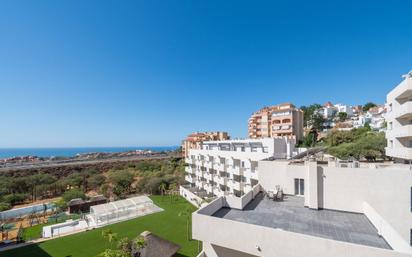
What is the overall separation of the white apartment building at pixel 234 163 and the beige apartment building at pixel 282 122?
24.7m

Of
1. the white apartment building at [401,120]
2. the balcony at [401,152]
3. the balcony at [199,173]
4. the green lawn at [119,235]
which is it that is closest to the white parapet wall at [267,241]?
the green lawn at [119,235]

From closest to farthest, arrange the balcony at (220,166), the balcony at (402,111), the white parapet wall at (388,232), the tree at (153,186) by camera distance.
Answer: the white parapet wall at (388,232)
the balcony at (402,111)
the balcony at (220,166)
the tree at (153,186)

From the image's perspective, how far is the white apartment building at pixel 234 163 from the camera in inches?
A: 987

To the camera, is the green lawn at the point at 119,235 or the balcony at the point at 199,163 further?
the balcony at the point at 199,163

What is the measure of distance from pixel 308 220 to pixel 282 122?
159ft

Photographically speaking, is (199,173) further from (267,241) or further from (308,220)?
(267,241)

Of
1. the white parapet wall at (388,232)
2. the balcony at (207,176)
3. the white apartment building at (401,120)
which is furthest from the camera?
the balcony at (207,176)

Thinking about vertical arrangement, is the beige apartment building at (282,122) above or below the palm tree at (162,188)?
above

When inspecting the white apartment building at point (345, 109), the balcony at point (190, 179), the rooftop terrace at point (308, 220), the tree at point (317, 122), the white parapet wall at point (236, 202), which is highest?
the white apartment building at point (345, 109)

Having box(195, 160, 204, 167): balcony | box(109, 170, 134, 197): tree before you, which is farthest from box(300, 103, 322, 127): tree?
box(109, 170, 134, 197): tree

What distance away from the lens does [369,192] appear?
1137cm

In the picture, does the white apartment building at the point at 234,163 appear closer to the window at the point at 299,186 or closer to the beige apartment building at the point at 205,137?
the window at the point at 299,186

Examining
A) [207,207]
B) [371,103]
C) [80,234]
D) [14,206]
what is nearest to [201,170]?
[80,234]

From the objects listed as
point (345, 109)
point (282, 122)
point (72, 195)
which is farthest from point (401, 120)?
point (345, 109)
